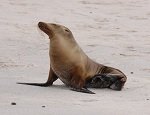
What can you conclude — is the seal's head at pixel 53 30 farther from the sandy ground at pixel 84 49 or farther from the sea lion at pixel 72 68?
the sandy ground at pixel 84 49

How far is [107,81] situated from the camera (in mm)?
7117

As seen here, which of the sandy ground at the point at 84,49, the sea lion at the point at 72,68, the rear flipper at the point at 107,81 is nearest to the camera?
the sandy ground at the point at 84,49

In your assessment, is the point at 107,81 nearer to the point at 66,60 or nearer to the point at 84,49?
the point at 66,60

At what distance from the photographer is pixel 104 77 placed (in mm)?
7105

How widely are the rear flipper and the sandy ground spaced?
108 millimetres

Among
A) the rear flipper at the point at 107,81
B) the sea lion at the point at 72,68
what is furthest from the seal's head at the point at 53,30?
the rear flipper at the point at 107,81

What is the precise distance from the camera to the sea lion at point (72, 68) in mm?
6855

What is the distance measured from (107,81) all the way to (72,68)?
482 mm

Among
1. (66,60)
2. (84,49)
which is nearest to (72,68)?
(66,60)

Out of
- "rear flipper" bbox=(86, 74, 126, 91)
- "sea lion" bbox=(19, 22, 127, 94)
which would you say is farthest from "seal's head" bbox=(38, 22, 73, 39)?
"rear flipper" bbox=(86, 74, 126, 91)

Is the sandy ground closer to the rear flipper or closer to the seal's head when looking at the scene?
the rear flipper

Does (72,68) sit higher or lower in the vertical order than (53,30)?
lower

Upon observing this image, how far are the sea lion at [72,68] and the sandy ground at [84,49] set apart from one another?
12cm

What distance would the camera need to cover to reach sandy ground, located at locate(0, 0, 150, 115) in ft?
19.4
